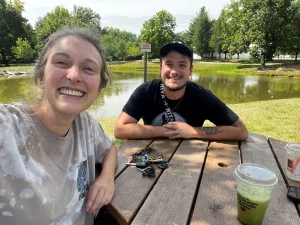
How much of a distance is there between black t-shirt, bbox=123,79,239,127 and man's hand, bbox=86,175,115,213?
107cm

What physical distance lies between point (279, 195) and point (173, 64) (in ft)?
5.06

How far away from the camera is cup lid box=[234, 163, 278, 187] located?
3.46 feet

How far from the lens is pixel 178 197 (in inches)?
51.1

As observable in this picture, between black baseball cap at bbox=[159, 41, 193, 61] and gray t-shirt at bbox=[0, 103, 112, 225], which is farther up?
black baseball cap at bbox=[159, 41, 193, 61]

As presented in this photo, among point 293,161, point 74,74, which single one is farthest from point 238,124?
point 74,74

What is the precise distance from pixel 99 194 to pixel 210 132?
48.9 inches

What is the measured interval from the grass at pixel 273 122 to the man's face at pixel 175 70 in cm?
206

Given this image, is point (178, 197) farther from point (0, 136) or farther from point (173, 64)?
point (173, 64)

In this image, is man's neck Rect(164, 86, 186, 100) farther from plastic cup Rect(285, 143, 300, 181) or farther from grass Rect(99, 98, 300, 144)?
grass Rect(99, 98, 300, 144)

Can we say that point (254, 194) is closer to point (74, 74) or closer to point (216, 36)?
point (74, 74)

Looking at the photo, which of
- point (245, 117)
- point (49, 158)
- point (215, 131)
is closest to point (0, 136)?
point (49, 158)

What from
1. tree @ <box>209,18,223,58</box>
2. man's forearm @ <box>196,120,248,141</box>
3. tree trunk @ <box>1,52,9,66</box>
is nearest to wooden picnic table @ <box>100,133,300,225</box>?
man's forearm @ <box>196,120,248,141</box>

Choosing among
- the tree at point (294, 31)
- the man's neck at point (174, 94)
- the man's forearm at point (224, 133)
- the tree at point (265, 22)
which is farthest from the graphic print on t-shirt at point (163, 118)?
the tree at point (294, 31)

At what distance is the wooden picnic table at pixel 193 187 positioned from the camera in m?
1.16
